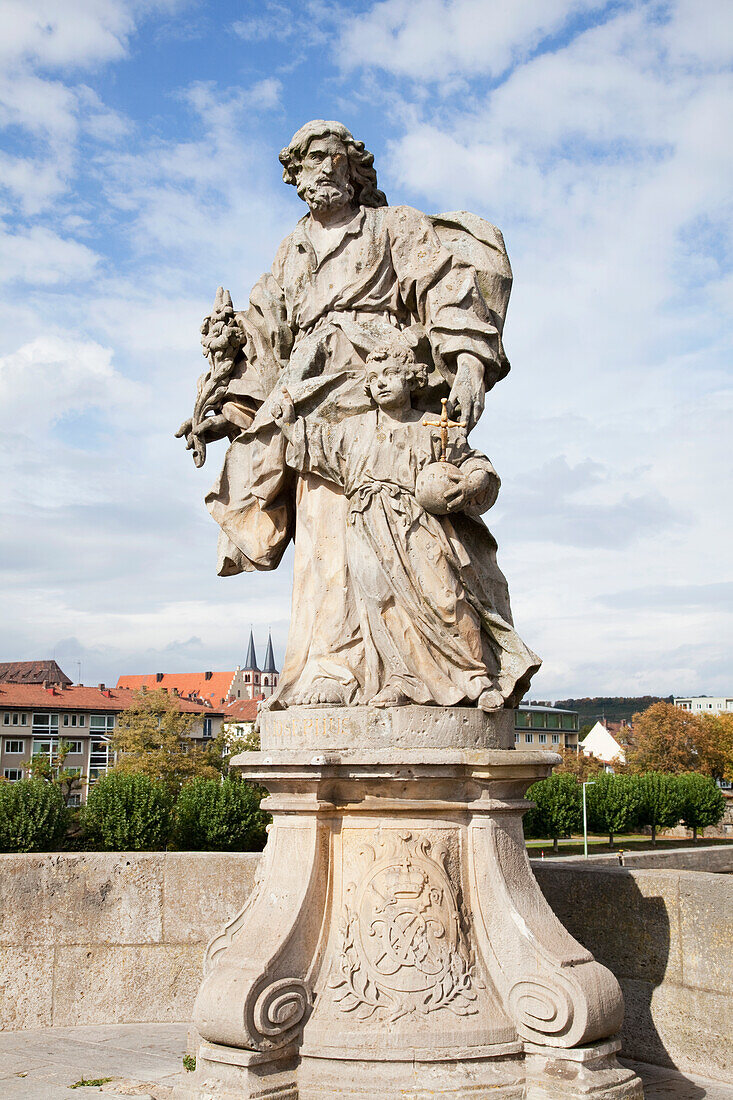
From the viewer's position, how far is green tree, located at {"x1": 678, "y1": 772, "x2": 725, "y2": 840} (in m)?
44.8

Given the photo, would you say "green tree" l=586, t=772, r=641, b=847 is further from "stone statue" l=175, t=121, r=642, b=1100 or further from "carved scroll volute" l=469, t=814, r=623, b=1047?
"carved scroll volute" l=469, t=814, r=623, b=1047

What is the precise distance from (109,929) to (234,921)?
2252 mm

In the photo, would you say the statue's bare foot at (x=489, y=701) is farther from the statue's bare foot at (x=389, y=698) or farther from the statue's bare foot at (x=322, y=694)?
the statue's bare foot at (x=322, y=694)

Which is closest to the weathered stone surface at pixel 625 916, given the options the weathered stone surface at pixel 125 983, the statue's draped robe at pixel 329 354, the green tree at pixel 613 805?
the statue's draped robe at pixel 329 354

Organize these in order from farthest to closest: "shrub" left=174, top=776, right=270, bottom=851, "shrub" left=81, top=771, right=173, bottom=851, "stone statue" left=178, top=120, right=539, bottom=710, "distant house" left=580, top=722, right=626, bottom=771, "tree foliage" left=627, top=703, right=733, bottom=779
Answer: "distant house" left=580, top=722, right=626, bottom=771
"tree foliage" left=627, top=703, right=733, bottom=779
"shrub" left=174, top=776, right=270, bottom=851
"shrub" left=81, top=771, right=173, bottom=851
"stone statue" left=178, top=120, right=539, bottom=710

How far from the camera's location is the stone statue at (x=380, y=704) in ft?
14.1

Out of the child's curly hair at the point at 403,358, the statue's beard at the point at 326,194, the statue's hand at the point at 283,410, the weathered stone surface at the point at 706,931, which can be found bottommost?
the weathered stone surface at the point at 706,931

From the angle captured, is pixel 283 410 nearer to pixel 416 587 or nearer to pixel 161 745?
pixel 416 587

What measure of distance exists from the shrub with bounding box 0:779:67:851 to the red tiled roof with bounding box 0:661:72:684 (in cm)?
6126

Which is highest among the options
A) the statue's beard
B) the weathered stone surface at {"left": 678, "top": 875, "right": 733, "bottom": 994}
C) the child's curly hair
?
the statue's beard

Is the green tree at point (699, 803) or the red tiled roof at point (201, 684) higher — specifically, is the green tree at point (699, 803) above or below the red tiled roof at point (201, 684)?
below

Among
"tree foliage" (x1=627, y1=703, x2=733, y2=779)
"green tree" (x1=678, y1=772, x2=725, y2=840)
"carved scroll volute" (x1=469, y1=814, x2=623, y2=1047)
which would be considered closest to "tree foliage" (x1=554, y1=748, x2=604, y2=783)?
"tree foliage" (x1=627, y1=703, x2=733, y2=779)

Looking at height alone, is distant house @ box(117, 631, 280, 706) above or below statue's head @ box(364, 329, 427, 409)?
above

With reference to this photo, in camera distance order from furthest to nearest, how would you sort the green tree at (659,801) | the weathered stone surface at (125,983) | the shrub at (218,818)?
1. the green tree at (659,801)
2. the shrub at (218,818)
3. the weathered stone surface at (125,983)
